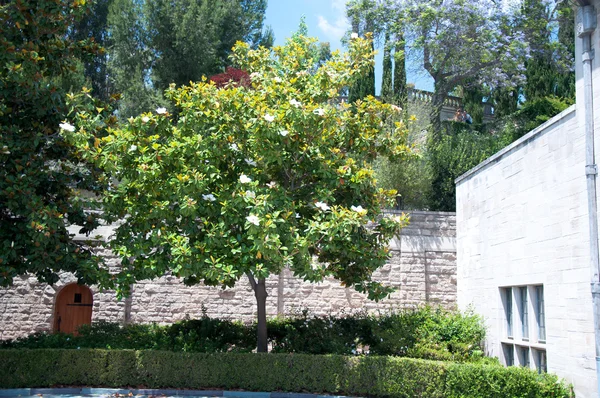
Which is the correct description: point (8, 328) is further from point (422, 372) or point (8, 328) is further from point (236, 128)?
point (422, 372)

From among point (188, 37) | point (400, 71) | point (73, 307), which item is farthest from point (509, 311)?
point (188, 37)

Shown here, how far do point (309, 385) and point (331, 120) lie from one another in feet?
17.2

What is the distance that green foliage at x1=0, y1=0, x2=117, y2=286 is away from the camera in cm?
1204

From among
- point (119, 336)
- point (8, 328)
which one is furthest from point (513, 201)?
point (8, 328)

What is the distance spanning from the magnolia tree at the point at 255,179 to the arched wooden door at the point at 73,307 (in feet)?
19.6

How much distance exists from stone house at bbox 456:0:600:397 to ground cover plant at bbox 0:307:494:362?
0.74 m

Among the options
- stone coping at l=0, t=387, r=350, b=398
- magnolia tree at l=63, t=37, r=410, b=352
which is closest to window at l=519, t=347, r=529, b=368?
magnolia tree at l=63, t=37, r=410, b=352

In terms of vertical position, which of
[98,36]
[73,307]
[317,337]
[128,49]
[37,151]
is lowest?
[317,337]

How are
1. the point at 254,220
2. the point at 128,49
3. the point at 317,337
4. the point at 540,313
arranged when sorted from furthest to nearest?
1. the point at 128,49
2. the point at 317,337
3. the point at 540,313
4. the point at 254,220

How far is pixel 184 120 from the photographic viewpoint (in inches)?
494

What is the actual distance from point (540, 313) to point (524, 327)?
0.82 m

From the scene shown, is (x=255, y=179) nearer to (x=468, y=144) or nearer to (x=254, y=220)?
(x=254, y=220)

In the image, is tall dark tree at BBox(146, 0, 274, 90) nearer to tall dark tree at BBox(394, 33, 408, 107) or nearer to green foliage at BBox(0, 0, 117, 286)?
tall dark tree at BBox(394, 33, 408, 107)

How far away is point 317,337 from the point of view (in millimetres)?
13961
